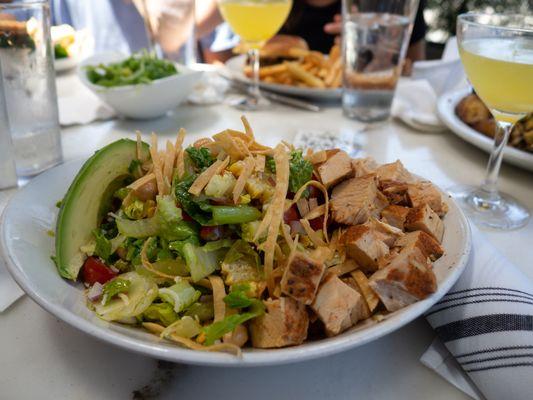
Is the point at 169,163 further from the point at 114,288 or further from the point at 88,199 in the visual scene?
the point at 114,288

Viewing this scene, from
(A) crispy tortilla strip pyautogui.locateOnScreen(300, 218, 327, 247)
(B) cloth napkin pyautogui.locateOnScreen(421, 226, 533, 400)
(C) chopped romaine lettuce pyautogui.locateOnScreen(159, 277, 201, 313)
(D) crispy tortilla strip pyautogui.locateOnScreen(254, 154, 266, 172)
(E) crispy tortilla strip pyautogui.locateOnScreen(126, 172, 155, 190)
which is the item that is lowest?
(B) cloth napkin pyautogui.locateOnScreen(421, 226, 533, 400)

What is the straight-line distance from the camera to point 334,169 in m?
0.95

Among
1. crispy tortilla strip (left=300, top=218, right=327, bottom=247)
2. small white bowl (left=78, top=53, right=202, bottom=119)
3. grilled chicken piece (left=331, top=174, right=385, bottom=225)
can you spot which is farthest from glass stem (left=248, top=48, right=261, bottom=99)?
crispy tortilla strip (left=300, top=218, right=327, bottom=247)

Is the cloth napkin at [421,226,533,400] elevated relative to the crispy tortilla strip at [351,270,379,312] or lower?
lower

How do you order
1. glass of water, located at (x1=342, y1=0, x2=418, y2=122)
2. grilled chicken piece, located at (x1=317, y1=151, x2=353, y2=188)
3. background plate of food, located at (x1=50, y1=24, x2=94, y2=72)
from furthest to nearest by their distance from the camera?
1. background plate of food, located at (x1=50, y1=24, x2=94, y2=72)
2. glass of water, located at (x1=342, y1=0, x2=418, y2=122)
3. grilled chicken piece, located at (x1=317, y1=151, x2=353, y2=188)

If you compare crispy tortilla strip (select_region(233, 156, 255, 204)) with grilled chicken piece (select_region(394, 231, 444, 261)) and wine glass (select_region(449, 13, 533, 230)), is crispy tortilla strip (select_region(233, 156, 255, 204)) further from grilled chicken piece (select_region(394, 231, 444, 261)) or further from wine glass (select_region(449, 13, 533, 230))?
wine glass (select_region(449, 13, 533, 230))

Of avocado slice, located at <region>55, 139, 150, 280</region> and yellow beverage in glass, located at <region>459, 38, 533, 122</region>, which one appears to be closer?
avocado slice, located at <region>55, 139, 150, 280</region>

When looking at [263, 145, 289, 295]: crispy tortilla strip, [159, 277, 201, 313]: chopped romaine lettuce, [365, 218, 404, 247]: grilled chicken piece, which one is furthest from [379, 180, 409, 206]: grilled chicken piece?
[159, 277, 201, 313]: chopped romaine lettuce

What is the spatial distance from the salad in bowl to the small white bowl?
75cm

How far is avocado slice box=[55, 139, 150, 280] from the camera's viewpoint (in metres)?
0.83

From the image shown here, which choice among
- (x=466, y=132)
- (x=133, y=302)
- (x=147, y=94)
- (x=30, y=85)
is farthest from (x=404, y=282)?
(x=147, y=94)

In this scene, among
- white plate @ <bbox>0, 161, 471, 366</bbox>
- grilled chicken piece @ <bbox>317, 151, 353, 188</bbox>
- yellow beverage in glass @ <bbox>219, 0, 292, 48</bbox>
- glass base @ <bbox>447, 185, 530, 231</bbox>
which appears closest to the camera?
white plate @ <bbox>0, 161, 471, 366</bbox>

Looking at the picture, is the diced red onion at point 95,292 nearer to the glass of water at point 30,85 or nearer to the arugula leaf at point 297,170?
the arugula leaf at point 297,170

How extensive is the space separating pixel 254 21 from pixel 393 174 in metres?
1.18
